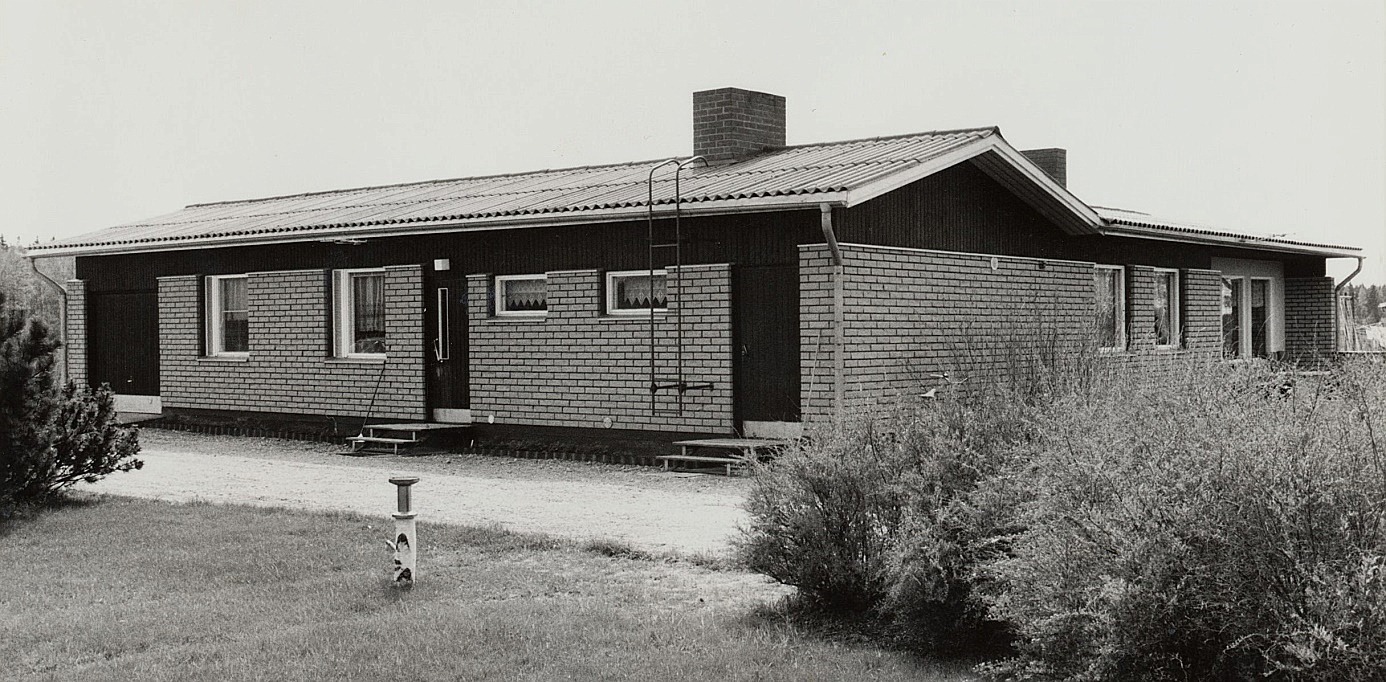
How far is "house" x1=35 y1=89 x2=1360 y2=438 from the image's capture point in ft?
48.1

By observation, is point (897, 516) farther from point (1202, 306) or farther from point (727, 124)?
point (1202, 306)

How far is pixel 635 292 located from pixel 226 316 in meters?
7.51

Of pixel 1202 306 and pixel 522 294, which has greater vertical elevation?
pixel 522 294

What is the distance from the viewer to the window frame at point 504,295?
16531mm

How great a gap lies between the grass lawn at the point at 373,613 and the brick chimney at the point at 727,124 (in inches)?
345

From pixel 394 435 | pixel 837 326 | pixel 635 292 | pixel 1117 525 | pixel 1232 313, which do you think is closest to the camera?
pixel 1117 525

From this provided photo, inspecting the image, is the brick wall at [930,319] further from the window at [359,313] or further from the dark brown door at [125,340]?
the dark brown door at [125,340]

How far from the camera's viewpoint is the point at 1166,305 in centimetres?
2109

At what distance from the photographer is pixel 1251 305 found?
24.5 m

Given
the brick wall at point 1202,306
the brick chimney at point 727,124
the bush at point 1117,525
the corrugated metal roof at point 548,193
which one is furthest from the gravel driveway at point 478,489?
the brick wall at point 1202,306

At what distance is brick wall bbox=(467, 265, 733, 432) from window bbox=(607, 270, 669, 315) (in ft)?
0.37

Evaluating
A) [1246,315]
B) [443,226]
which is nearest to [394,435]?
[443,226]

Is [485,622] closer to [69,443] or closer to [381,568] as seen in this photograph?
[381,568]

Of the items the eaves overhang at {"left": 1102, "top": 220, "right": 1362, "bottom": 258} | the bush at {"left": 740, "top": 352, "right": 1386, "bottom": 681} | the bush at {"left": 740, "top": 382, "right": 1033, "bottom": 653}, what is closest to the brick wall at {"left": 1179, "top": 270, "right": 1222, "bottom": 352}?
the eaves overhang at {"left": 1102, "top": 220, "right": 1362, "bottom": 258}
